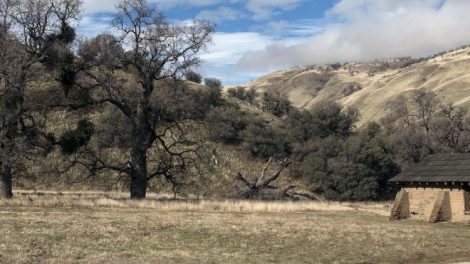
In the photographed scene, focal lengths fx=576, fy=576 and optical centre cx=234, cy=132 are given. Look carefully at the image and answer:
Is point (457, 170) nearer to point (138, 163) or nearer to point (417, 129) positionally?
point (138, 163)

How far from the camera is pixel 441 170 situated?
103 ft

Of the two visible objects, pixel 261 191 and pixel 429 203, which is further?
pixel 261 191

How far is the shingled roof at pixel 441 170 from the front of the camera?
29.8m

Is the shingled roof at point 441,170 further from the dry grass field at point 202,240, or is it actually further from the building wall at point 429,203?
the dry grass field at point 202,240

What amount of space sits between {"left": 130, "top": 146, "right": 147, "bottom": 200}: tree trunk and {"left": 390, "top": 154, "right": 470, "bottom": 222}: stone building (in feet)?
54.4

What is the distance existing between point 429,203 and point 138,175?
1878 cm

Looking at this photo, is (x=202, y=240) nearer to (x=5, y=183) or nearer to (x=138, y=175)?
(x=5, y=183)

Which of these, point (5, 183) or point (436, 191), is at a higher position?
point (5, 183)

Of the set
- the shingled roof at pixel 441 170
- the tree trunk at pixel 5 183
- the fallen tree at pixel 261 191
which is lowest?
the fallen tree at pixel 261 191

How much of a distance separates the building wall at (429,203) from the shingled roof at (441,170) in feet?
2.11

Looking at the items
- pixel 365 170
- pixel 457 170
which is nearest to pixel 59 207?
pixel 457 170

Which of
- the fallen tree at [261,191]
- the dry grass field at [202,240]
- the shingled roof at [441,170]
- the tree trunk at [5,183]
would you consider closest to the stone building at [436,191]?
the shingled roof at [441,170]

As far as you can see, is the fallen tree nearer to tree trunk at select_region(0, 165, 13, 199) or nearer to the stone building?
the stone building

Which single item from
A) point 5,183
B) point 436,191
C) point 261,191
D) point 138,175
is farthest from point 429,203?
point 5,183
